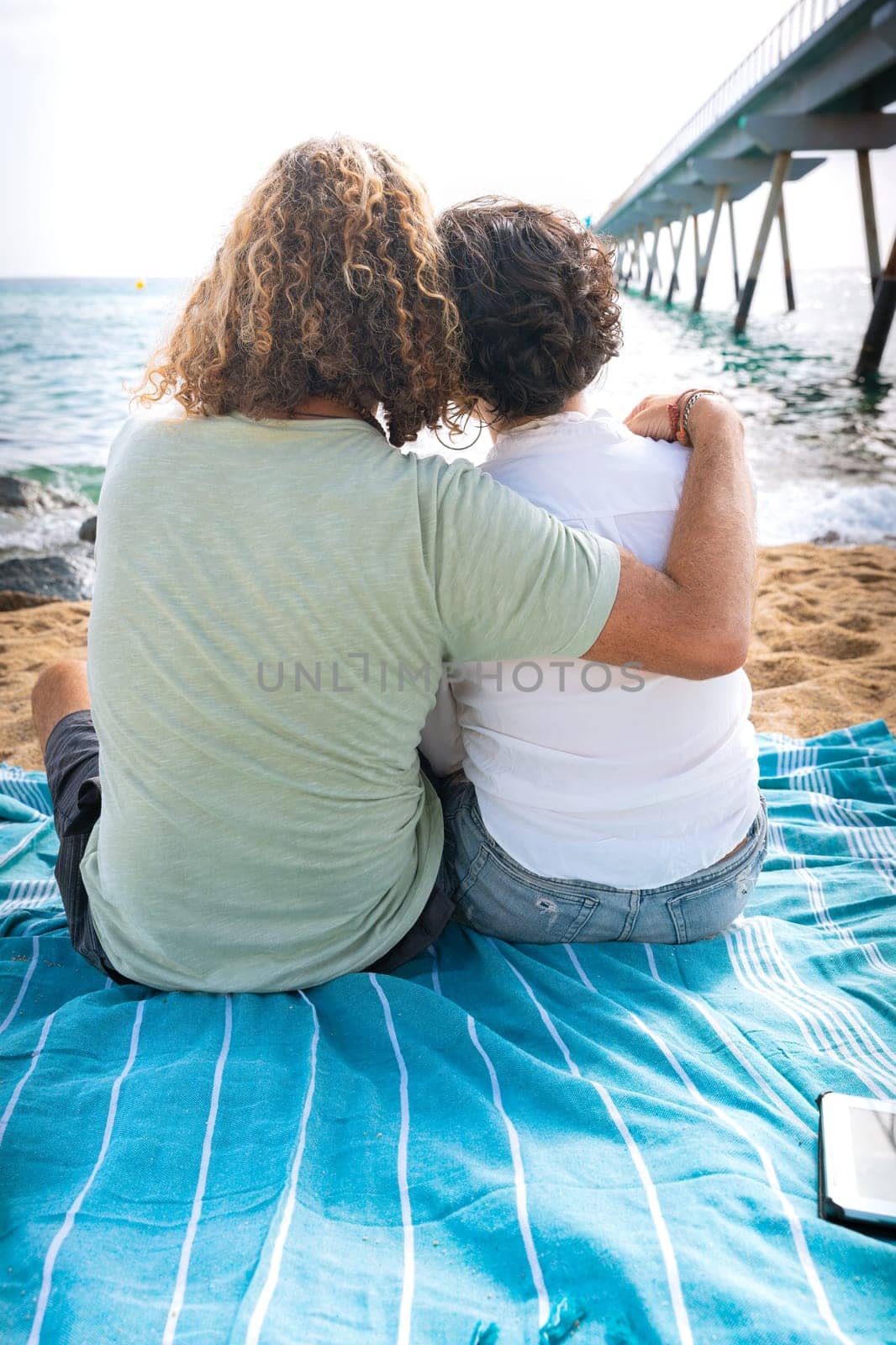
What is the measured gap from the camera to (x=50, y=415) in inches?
330

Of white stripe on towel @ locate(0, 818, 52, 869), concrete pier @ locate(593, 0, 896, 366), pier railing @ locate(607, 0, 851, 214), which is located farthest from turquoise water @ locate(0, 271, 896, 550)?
white stripe on towel @ locate(0, 818, 52, 869)

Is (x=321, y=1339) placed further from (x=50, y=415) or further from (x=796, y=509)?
(x=50, y=415)

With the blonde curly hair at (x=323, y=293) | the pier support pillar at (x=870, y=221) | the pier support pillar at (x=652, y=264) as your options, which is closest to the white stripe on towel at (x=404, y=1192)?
the blonde curly hair at (x=323, y=293)

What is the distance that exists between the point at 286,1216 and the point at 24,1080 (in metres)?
0.39

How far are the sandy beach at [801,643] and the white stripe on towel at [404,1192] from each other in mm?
1815

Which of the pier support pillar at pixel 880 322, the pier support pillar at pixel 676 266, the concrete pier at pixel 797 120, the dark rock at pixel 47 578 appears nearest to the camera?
the dark rock at pixel 47 578

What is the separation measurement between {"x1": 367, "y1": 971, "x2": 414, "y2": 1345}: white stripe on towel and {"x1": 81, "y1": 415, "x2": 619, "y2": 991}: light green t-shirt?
13 cm

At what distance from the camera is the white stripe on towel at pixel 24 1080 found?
1.03 m

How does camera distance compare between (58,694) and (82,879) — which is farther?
(58,694)

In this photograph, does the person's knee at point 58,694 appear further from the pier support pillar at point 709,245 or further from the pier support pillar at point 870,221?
the pier support pillar at point 709,245

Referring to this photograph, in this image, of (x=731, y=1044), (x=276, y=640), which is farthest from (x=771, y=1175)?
(x=276, y=640)

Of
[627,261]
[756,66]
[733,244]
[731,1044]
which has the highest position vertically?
[756,66]

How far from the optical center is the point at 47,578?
4.76 meters

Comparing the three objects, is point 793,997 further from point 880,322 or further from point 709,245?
point 709,245
